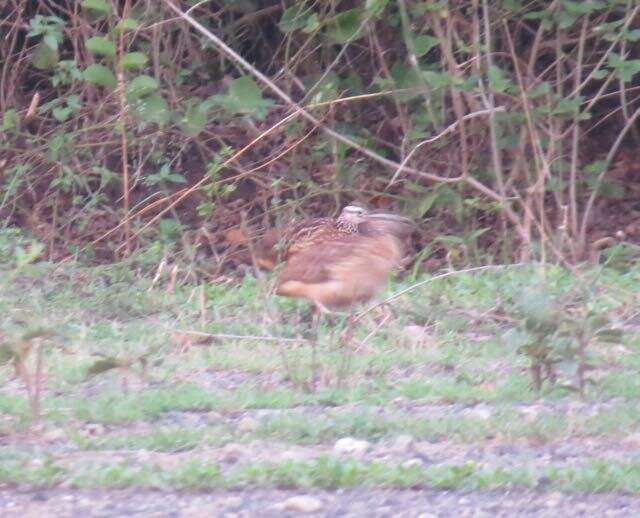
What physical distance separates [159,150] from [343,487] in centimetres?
608

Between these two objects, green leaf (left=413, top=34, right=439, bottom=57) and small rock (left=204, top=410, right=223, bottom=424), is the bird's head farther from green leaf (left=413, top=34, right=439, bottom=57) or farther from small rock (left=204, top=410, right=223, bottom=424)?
small rock (left=204, top=410, right=223, bottom=424)

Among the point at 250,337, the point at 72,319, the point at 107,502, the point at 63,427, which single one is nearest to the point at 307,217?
the point at 72,319

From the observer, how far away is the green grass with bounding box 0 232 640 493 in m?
4.74

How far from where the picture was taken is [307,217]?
10055 mm

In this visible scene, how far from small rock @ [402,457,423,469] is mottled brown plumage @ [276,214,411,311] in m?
1.87

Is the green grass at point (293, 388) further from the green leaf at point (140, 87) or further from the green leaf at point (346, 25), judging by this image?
the green leaf at point (346, 25)

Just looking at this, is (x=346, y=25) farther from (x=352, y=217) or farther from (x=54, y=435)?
(x=54, y=435)

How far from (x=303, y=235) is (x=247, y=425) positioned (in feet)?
9.98

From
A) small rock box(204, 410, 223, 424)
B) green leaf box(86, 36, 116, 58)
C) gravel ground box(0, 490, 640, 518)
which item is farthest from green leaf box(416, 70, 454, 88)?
gravel ground box(0, 490, 640, 518)

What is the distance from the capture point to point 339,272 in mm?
6770

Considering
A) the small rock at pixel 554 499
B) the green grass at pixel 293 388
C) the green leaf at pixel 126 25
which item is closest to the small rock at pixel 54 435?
the green grass at pixel 293 388

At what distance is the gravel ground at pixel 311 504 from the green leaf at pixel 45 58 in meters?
6.27

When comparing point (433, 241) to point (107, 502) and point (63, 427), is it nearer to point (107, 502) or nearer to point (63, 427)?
point (63, 427)

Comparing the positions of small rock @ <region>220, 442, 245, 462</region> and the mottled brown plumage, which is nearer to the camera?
small rock @ <region>220, 442, 245, 462</region>
